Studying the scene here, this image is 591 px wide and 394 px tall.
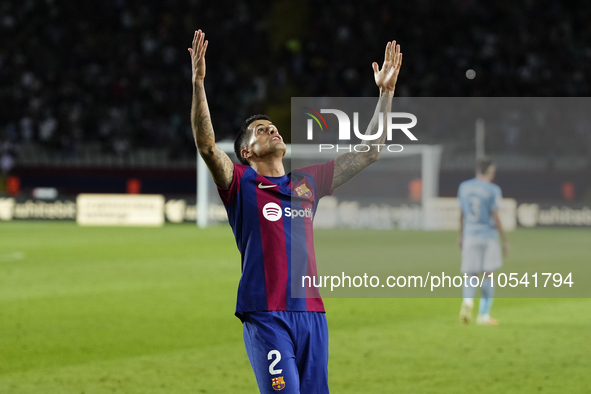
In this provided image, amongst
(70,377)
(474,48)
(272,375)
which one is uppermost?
(474,48)

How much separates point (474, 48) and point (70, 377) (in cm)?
2540

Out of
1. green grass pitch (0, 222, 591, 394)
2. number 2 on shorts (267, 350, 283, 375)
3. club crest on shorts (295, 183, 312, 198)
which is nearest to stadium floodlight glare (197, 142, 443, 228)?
green grass pitch (0, 222, 591, 394)

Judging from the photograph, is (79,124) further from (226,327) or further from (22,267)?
(226,327)

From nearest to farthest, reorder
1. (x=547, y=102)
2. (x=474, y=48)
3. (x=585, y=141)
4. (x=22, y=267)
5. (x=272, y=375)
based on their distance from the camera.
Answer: (x=272, y=375), (x=22, y=267), (x=585, y=141), (x=547, y=102), (x=474, y=48)

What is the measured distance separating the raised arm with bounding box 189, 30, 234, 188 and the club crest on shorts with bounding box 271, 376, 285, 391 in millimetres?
934

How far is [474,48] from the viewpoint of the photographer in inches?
1164

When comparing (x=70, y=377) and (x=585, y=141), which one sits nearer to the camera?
(x=70, y=377)

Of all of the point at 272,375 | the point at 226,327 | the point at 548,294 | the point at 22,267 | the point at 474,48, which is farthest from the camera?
the point at 474,48

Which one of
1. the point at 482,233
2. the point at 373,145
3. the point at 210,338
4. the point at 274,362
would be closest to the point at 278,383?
the point at 274,362

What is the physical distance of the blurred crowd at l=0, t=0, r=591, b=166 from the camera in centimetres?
2802

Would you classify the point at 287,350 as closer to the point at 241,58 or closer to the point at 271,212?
the point at 271,212

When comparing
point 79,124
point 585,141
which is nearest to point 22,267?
point 79,124

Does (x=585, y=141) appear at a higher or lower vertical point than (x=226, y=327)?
higher

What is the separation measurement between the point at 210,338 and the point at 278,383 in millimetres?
4675
